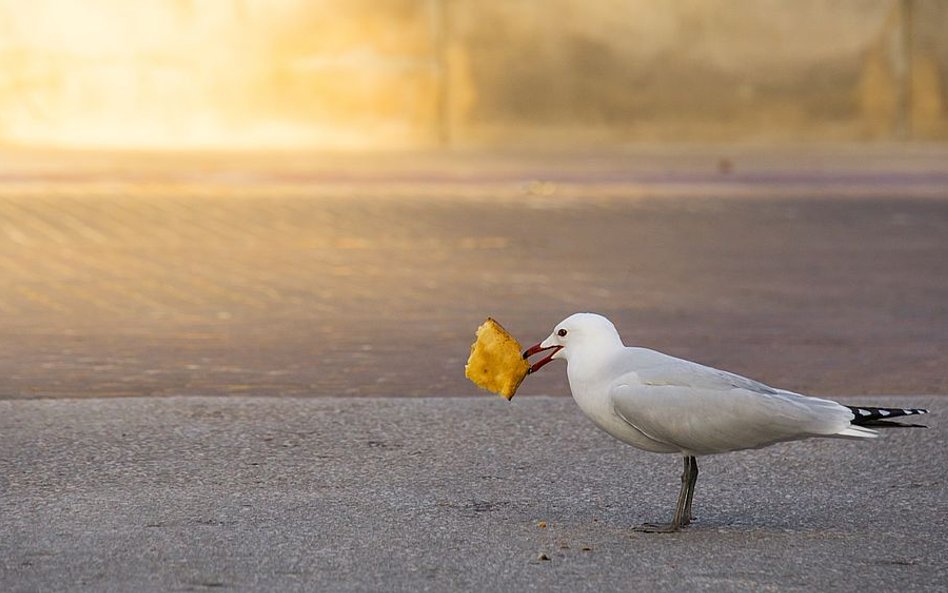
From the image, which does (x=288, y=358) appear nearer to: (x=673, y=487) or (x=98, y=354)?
(x=98, y=354)

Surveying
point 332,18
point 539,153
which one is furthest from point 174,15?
point 539,153

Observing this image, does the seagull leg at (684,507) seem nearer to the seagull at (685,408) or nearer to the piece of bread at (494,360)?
the seagull at (685,408)

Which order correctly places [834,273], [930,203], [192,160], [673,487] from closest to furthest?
1. [673,487]
2. [834,273]
3. [930,203]
4. [192,160]

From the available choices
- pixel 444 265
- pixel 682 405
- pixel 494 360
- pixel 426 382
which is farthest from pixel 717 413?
pixel 444 265

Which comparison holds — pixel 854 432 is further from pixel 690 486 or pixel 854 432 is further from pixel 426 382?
pixel 426 382

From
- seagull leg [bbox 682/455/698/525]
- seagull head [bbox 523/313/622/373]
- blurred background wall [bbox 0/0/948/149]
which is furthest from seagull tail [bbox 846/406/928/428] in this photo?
blurred background wall [bbox 0/0/948/149]

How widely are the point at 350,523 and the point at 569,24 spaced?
50.7 feet

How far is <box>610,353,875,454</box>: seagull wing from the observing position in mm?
5258

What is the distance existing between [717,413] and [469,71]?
1535cm

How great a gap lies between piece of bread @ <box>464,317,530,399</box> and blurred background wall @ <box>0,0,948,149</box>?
571 inches

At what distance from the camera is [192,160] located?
19.6 meters

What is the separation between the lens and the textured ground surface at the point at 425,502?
4.99 m

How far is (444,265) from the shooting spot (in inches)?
484

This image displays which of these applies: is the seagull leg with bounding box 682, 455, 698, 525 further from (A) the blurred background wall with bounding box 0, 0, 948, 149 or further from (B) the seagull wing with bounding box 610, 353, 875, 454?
(A) the blurred background wall with bounding box 0, 0, 948, 149
